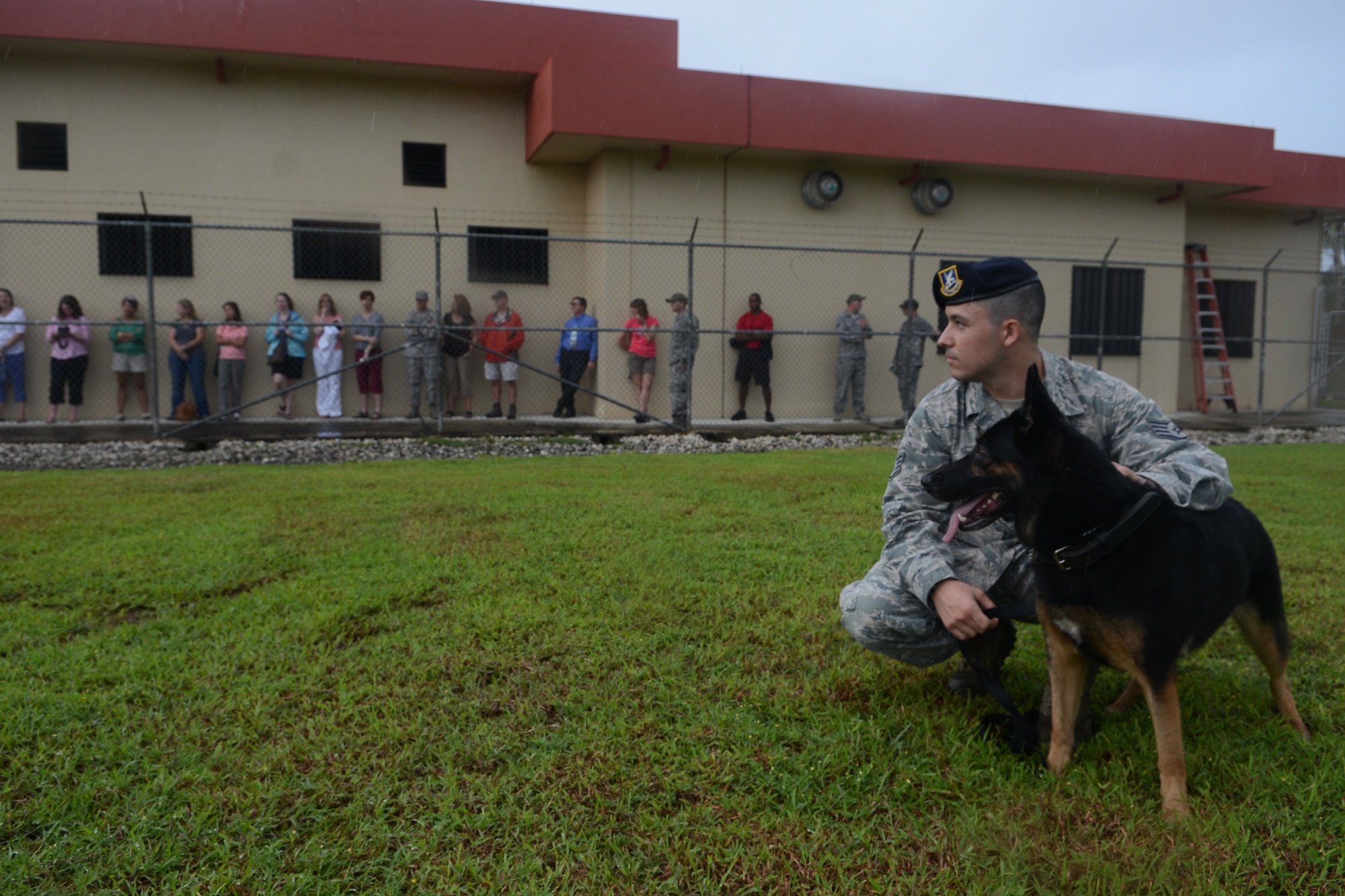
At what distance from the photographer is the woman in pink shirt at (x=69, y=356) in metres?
12.1

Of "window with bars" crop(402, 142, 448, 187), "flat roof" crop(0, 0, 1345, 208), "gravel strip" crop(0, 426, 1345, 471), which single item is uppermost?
"flat roof" crop(0, 0, 1345, 208)

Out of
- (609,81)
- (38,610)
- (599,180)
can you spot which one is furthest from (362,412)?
(38,610)

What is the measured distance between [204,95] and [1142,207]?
1538 cm

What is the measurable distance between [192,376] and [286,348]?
4.37 ft

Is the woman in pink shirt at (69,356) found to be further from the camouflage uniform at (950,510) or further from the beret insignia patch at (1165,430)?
the beret insignia patch at (1165,430)

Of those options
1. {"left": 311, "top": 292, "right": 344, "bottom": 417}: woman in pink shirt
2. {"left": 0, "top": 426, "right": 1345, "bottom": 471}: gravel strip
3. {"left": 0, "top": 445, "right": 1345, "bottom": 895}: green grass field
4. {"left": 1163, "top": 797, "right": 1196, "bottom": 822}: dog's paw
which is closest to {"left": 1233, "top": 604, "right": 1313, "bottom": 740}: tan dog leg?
{"left": 0, "top": 445, "right": 1345, "bottom": 895}: green grass field

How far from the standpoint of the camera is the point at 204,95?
13.1 metres

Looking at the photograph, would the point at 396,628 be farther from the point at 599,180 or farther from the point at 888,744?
the point at 599,180

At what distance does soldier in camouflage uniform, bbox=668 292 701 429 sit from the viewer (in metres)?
11.5

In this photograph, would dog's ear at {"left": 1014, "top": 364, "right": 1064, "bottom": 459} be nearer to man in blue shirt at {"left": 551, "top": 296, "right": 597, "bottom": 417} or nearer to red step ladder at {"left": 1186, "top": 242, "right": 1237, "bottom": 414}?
man in blue shirt at {"left": 551, "top": 296, "right": 597, "bottom": 417}

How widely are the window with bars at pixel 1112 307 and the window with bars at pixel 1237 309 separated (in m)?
2.65

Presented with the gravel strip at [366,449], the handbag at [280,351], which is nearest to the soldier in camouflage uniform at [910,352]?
the gravel strip at [366,449]

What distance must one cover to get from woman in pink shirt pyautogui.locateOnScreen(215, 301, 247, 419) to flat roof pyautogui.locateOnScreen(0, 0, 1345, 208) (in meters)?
3.82

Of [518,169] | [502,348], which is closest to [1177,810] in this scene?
[502,348]
